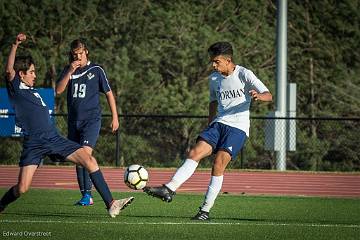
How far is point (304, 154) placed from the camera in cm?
3303

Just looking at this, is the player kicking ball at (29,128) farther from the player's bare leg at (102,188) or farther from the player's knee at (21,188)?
the player's bare leg at (102,188)

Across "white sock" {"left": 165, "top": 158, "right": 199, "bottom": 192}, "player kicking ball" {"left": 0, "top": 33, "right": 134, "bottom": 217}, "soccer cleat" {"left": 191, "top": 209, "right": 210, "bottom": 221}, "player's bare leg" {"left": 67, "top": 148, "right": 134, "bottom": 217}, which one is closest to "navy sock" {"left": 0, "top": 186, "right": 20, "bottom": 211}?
"player kicking ball" {"left": 0, "top": 33, "right": 134, "bottom": 217}

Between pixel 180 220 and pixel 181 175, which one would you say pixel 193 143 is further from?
pixel 181 175

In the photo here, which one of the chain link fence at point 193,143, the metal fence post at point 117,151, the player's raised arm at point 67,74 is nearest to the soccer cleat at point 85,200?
the player's raised arm at point 67,74

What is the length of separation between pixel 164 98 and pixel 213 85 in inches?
871

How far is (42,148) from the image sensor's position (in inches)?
446

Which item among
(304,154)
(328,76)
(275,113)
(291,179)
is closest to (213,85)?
(291,179)

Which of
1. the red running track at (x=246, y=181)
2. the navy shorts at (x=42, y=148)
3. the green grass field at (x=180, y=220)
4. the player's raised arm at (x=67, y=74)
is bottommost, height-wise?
the red running track at (x=246, y=181)

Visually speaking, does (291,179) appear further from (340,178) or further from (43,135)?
(43,135)

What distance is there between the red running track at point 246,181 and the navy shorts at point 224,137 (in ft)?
21.7

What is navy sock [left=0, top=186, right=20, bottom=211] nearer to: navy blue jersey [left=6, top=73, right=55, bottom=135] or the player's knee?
the player's knee

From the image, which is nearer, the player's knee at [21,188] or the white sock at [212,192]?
the player's knee at [21,188]

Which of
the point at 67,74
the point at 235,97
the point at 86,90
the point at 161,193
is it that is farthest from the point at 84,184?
the point at 235,97

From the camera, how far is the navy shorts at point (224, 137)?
39.5ft
